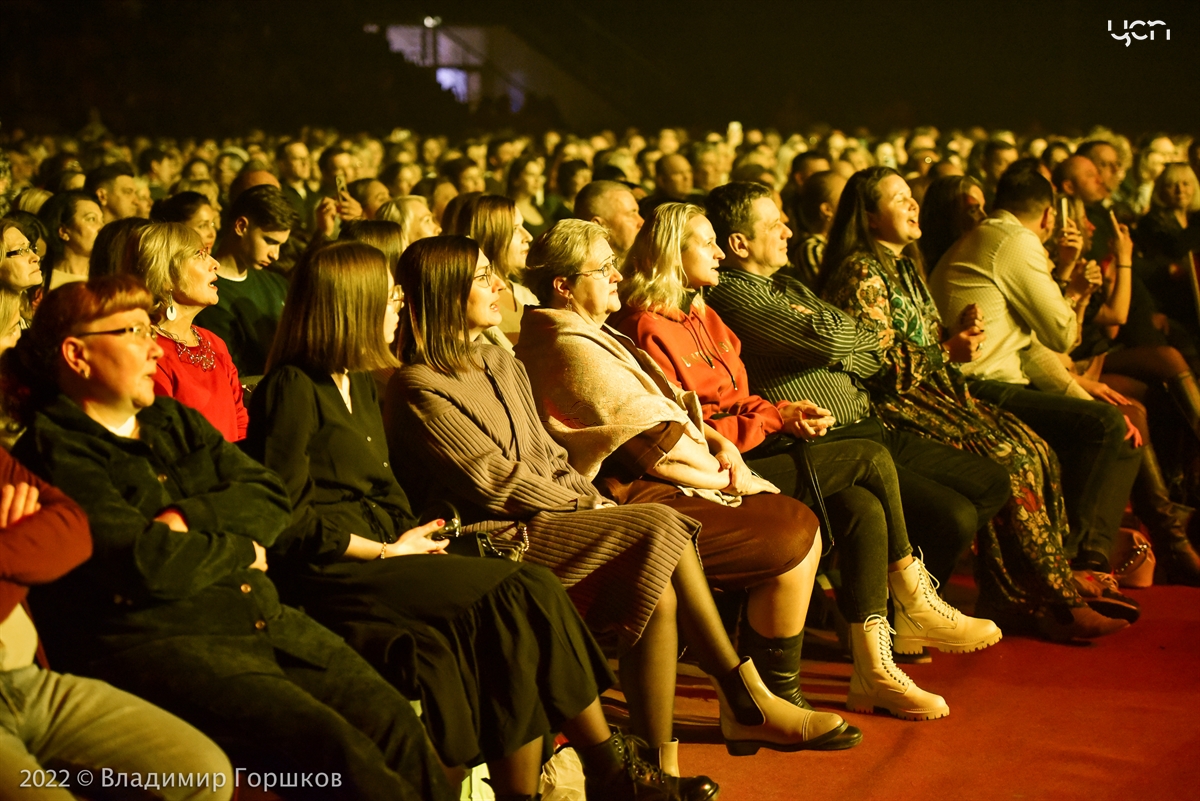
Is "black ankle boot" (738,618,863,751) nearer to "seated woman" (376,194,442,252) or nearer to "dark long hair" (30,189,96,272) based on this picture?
"seated woman" (376,194,442,252)

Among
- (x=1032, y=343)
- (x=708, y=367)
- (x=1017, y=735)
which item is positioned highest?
(x=708, y=367)

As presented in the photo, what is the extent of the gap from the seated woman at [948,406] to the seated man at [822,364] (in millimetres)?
128

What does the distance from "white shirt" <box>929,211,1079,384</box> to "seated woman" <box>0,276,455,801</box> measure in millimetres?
2960

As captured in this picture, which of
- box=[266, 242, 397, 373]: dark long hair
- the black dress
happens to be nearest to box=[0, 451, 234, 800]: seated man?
the black dress

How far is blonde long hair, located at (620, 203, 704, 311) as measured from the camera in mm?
3703

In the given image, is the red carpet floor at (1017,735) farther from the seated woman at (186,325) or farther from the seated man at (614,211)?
the seated man at (614,211)

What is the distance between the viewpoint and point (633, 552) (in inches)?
116

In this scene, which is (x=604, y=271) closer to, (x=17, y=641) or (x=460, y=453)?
(x=460, y=453)

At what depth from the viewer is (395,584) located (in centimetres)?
259

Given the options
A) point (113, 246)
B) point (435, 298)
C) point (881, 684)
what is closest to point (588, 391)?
point (435, 298)

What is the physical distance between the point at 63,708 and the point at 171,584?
0.78 ft

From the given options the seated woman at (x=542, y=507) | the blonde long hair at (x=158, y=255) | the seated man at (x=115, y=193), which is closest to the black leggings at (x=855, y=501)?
the seated woman at (x=542, y=507)

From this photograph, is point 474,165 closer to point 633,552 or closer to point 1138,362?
point 1138,362

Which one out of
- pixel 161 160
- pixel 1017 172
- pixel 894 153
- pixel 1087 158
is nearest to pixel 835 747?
pixel 1017 172
